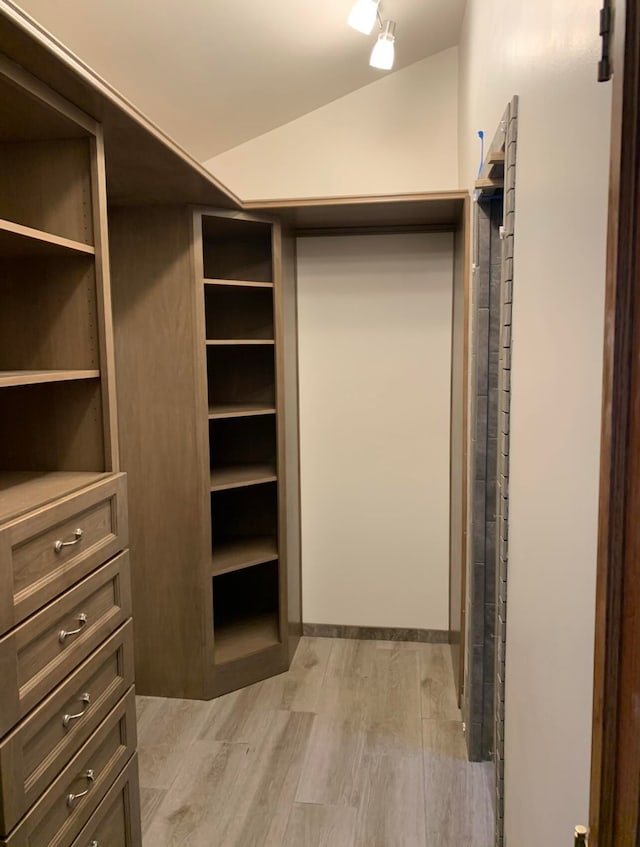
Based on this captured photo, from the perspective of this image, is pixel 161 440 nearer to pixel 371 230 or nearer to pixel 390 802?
pixel 371 230

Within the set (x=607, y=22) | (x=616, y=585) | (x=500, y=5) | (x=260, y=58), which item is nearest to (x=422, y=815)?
(x=616, y=585)

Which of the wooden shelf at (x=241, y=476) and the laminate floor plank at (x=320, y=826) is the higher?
the wooden shelf at (x=241, y=476)

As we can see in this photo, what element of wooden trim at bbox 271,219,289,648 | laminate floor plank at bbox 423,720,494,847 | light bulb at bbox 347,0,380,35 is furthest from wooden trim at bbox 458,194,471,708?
wooden trim at bbox 271,219,289,648

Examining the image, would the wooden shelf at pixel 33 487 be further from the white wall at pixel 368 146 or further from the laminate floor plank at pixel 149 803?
the white wall at pixel 368 146

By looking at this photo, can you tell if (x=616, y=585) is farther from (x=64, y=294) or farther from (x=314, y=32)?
(x=314, y=32)

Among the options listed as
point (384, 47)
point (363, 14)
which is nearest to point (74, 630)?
point (363, 14)

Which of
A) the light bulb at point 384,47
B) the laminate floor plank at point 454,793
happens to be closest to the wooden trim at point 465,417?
the laminate floor plank at point 454,793

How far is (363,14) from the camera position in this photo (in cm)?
213

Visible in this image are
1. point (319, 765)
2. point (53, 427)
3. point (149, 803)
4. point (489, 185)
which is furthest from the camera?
point (319, 765)

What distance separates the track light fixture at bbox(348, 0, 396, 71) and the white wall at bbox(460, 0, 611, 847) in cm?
76

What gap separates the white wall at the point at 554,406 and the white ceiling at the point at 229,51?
1.06 metres

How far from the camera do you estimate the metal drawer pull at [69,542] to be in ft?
4.47

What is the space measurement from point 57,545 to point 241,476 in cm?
152

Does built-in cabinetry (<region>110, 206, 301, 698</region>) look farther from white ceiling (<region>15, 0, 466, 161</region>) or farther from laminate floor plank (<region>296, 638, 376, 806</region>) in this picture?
white ceiling (<region>15, 0, 466, 161</region>)
